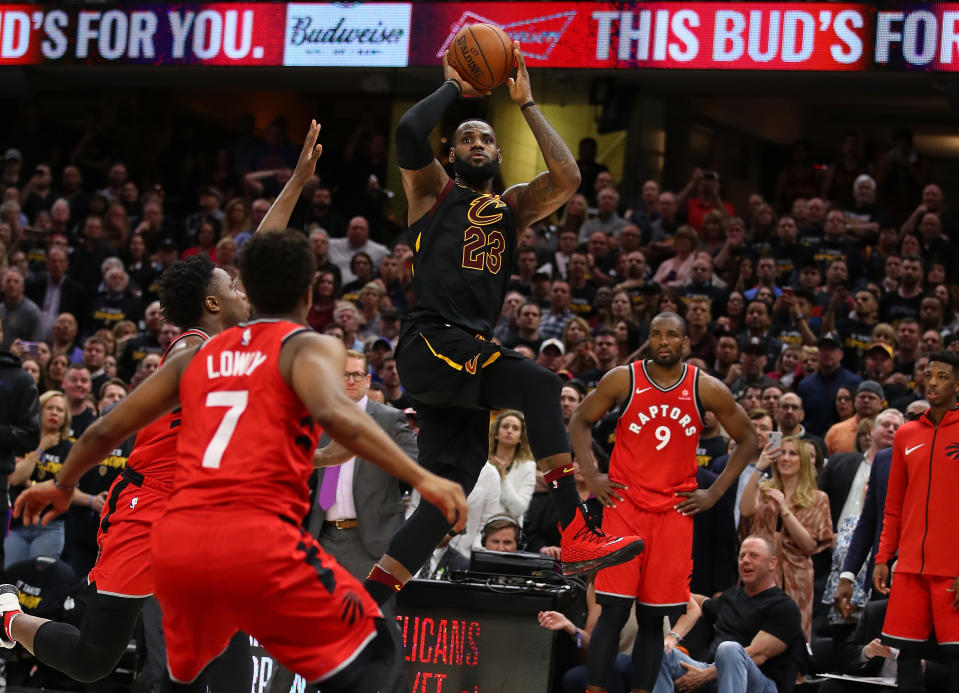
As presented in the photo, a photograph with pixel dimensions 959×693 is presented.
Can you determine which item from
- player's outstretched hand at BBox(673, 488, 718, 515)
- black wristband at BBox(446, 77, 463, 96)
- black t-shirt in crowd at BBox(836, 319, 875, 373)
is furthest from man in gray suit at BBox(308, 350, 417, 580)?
black t-shirt in crowd at BBox(836, 319, 875, 373)

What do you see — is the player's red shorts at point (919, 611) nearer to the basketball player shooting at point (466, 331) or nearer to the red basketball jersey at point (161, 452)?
the basketball player shooting at point (466, 331)

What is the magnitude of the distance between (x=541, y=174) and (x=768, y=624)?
12.9ft

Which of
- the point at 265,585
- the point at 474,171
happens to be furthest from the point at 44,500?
the point at 474,171

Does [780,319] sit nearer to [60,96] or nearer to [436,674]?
[436,674]

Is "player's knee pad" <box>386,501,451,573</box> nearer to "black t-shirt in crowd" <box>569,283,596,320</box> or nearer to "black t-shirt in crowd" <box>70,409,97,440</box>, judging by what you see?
"black t-shirt in crowd" <box>70,409,97,440</box>

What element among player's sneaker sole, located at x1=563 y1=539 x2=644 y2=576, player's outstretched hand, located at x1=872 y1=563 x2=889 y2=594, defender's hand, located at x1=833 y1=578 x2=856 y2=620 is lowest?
defender's hand, located at x1=833 y1=578 x2=856 y2=620

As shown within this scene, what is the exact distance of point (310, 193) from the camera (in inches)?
654

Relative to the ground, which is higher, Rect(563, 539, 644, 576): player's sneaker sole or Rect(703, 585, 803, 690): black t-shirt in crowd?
Rect(563, 539, 644, 576): player's sneaker sole

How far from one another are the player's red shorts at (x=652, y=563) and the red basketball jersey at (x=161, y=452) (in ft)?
8.40

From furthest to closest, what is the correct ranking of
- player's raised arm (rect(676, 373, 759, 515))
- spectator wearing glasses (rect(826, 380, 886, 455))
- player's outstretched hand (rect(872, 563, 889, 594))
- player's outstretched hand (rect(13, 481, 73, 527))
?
1. spectator wearing glasses (rect(826, 380, 886, 455))
2. player's outstretched hand (rect(872, 563, 889, 594))
3. player's raised arm (rect(676, 373, 759, 515))
4. player's outstretched hand (rect(13, 481, 73, 527))

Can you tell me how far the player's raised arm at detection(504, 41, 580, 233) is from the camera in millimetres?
5617

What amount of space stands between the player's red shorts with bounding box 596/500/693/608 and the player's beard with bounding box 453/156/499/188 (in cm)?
222

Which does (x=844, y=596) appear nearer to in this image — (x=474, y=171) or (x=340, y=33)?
(x=474, y=171)

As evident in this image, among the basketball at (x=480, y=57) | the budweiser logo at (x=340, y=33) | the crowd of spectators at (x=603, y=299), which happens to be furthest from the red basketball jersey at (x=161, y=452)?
the budweiser logo at (x=340, y=33)
